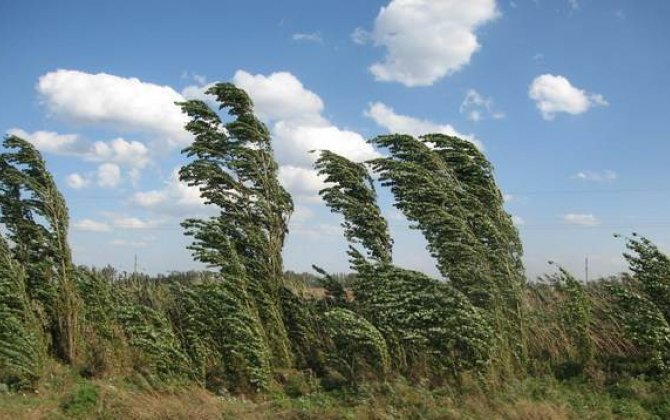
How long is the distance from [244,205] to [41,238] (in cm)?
468

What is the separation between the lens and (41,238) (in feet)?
45.3

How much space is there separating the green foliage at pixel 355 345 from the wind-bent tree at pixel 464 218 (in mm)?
2023

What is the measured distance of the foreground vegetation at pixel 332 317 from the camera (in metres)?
10.4

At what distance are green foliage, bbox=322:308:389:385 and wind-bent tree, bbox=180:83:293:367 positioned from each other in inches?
61.4

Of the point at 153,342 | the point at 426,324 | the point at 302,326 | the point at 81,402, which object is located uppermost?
the point at 426,324

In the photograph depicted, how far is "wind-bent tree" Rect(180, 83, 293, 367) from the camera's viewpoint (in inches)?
504

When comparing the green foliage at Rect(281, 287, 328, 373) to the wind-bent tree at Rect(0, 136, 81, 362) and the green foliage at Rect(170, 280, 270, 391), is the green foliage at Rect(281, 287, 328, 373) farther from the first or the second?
the wind-bent tree at Rect(0, 136, 81, 362)

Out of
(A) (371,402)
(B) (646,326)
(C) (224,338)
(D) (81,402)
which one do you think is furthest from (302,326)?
(B) (646,326)

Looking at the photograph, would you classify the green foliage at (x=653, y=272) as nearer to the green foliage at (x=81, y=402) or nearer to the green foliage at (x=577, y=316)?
the green foliage at (x=577, y=316)

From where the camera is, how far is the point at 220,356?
40.2 feet

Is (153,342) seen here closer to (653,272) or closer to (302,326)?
(302,326)

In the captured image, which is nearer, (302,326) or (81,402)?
(81,402)

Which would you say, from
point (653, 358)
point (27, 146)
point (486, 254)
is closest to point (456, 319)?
point (486, 254)

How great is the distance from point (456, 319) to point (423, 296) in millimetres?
721
